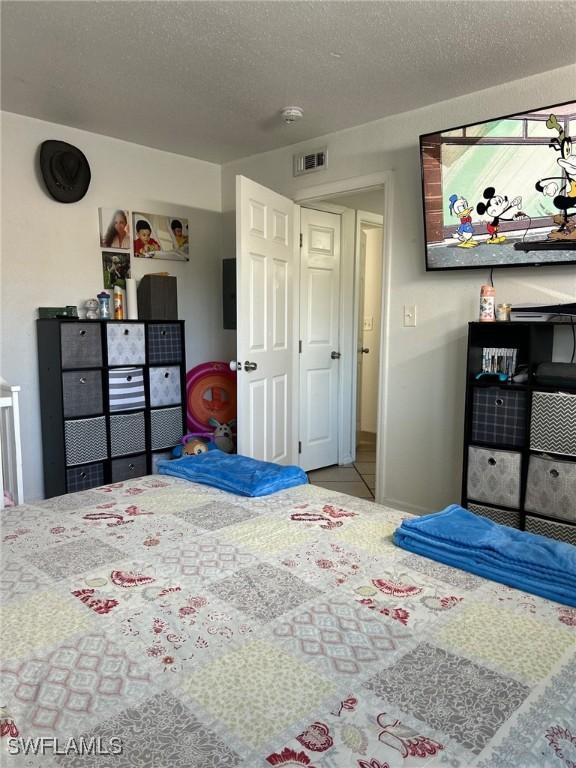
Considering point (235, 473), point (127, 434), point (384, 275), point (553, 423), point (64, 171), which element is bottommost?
point (127, 434)

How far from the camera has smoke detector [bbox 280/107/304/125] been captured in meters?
3.21

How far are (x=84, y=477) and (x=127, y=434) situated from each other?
0.37 m

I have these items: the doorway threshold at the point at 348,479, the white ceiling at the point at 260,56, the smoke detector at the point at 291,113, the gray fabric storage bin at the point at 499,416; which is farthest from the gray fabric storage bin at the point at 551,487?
the smoke detector at the point at 291,113

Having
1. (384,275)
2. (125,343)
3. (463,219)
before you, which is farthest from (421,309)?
(125,343)

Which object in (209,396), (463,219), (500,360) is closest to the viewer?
(500,360)

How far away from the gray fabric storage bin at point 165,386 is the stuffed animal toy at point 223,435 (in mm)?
380

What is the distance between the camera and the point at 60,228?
3.58 meters

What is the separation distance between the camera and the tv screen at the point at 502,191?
8.60 feet

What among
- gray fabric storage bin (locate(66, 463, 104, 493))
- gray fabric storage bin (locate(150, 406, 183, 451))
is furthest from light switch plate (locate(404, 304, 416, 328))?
gray fabric storage bin (locate(66, 463, 104, 493))

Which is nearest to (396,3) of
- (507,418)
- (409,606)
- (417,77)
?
(417,77)

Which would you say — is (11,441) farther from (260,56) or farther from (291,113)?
(291,113)

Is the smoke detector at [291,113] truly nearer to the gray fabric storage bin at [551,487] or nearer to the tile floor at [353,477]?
the gray fabric storage bin at [551,487]

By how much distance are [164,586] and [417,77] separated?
2689 mm

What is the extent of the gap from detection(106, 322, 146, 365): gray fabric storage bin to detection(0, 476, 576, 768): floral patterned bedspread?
1.94 metres
